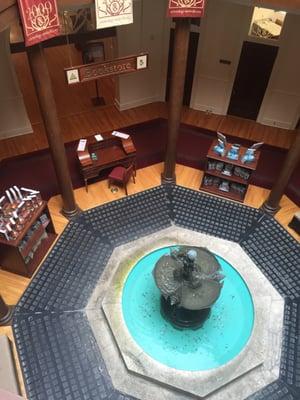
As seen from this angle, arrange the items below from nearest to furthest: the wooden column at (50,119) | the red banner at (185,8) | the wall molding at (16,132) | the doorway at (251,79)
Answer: the wooden column at (50,119) < the red banner at (185,8) < the doorway at (251,79) < the wall molding at (16,132)

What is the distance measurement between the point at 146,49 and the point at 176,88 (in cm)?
389

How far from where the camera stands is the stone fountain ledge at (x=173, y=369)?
623 cm

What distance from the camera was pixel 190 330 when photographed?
697 centimetres

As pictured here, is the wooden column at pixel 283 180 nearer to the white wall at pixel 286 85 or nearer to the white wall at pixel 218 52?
the white wall at pixel 286 85

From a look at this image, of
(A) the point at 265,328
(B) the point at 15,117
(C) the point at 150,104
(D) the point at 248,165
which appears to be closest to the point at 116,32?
(C) the point at 150,104

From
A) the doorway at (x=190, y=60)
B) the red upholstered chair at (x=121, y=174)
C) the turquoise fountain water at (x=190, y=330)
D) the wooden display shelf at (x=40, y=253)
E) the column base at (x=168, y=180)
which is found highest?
the doorway at (x=190, y=60)

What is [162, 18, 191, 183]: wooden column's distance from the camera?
23.0 feet

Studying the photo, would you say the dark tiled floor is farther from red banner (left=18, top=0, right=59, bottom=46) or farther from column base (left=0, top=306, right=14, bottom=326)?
red banner (left=18, top=0, right=59, bottom=46)

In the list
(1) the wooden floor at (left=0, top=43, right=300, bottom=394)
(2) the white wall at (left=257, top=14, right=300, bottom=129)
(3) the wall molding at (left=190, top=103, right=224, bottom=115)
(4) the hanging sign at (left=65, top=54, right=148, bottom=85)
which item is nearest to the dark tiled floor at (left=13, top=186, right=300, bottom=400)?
(1) the wooden floor at (left=0, top=43, right=300, bottom=394)

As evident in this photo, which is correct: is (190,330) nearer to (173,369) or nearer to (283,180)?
(173,369)

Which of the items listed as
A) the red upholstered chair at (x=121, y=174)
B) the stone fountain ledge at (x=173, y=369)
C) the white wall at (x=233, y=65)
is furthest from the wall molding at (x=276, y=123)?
the stone fountain ledge at (x=173, y=369)

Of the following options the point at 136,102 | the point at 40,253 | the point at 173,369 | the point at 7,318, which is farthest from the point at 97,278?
the point at 136,102

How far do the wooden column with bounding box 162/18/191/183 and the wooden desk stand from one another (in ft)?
3.34

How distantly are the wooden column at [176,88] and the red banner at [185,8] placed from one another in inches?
10.2
